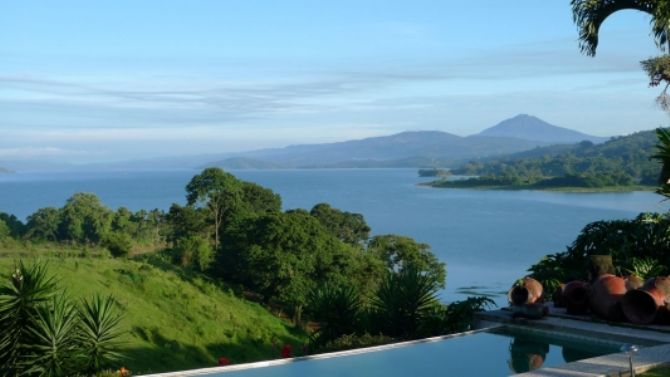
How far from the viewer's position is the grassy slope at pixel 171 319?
18.9 meters

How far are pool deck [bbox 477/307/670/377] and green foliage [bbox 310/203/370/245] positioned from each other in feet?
128

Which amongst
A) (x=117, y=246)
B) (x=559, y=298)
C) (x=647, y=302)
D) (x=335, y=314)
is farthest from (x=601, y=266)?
(x=117, y=246)

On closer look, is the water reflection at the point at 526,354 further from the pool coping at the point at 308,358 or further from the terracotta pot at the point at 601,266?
the terracotta pot at the point at 601,266

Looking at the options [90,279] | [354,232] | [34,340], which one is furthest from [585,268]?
[354,232]

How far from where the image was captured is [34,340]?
738cm

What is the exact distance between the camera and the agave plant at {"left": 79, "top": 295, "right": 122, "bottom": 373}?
7.56 meters

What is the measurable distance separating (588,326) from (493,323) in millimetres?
1359

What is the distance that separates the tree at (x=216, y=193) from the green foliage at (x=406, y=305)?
33168 mm

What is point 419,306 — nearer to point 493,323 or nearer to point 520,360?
point 493,323

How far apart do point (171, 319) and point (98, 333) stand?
47.3 ft

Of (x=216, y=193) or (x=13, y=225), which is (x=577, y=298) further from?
(x=13, y=225)

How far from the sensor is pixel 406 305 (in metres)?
10.8

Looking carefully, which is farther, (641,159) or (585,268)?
(641,159)

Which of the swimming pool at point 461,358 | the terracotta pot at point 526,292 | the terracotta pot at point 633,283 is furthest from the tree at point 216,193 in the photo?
the swimming pool at point 461,358
